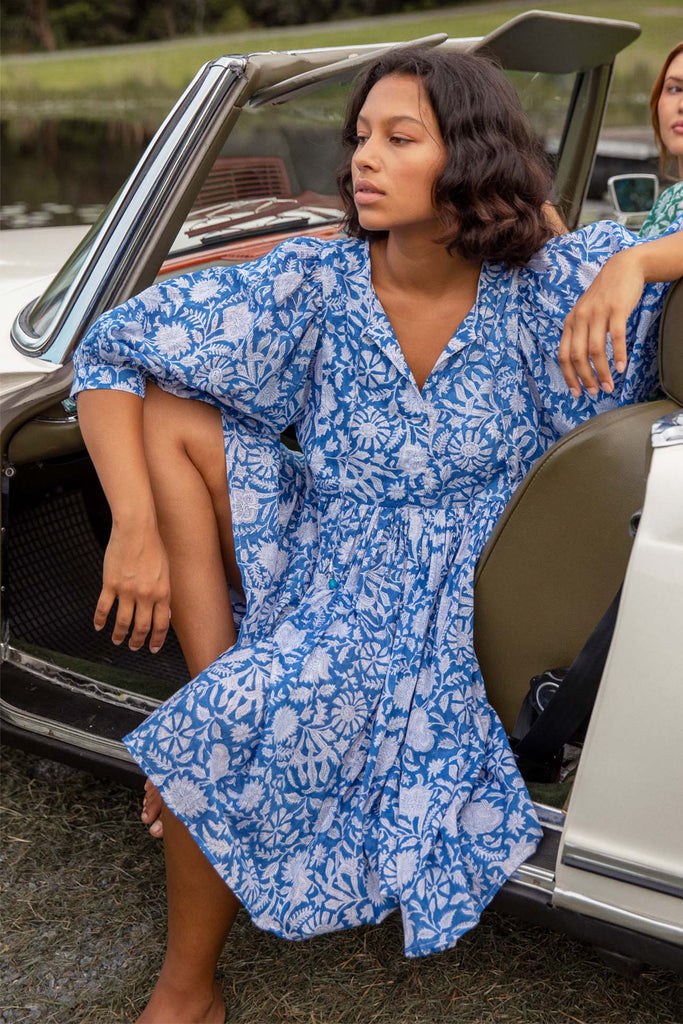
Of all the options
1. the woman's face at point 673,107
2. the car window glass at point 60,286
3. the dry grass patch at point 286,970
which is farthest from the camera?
the woman's face at point 673,107

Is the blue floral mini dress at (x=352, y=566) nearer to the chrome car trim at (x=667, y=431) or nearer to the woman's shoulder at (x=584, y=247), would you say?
the woman's shoulder at (x=584, y=247)

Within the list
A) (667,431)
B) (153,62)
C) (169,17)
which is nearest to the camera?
(667,431)

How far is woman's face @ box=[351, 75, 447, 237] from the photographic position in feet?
5.54

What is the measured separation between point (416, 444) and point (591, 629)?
0.42 meters

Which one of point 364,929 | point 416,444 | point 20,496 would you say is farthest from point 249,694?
point 20,496

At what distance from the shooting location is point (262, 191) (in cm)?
268

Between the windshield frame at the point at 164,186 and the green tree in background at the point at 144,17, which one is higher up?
the green tree in background at the point at 144,17

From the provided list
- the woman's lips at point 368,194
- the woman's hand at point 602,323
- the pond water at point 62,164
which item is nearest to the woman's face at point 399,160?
the woman's lips at point 368,194

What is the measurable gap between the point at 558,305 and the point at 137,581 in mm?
847

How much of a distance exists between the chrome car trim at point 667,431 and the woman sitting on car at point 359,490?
0.20 meters

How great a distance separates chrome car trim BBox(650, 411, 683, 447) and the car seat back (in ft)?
0.33

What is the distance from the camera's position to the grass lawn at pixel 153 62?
26.3 ft

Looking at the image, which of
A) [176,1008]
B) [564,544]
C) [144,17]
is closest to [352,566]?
[564,544]

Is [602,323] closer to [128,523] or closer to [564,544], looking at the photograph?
[564,544]
